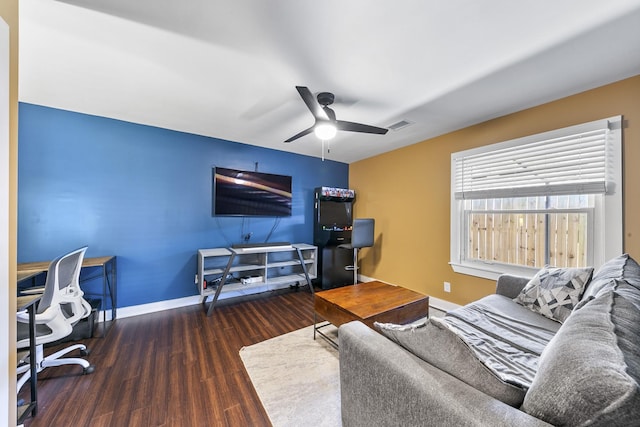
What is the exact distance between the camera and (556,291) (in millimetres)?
1722

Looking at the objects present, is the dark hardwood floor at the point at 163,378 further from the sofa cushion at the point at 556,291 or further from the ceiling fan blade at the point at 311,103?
the ceiling fan blade at the point at 311,103

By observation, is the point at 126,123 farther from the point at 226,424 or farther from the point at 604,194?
the point at 604,194

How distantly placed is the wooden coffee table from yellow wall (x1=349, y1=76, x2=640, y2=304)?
41.4 inches

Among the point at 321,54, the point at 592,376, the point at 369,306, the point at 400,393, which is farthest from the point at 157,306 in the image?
the point at 592,376

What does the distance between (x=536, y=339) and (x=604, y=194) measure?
4.96ft

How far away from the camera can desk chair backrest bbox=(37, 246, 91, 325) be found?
1626 millimetres

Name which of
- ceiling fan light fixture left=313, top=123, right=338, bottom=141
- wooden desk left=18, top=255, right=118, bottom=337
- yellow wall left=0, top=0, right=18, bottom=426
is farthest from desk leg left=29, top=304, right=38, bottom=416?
ceiling fan light fixture left=313, top=123, right=338, bottom=141

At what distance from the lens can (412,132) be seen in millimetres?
3090

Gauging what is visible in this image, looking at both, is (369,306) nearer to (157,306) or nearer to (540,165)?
(540,165)

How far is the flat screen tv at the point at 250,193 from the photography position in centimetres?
334

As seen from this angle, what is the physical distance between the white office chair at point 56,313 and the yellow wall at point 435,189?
3.63 meters

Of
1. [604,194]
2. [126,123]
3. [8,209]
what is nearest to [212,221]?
[126,123]

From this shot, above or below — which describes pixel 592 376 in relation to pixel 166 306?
above

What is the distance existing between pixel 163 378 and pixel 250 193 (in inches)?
93.9
